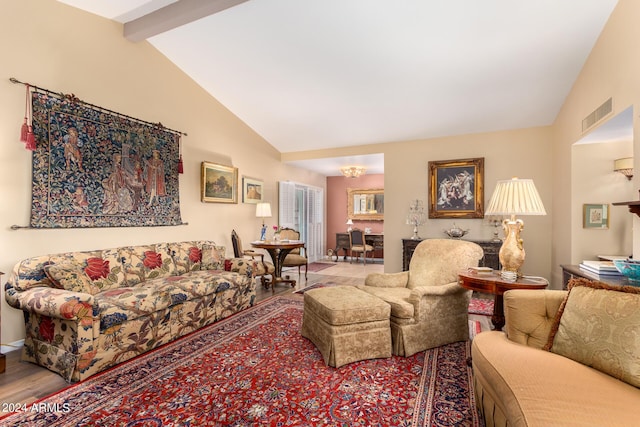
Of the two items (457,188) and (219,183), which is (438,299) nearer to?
(457,188)

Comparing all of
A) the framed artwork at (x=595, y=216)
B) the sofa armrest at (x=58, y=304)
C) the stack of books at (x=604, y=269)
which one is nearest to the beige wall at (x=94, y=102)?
the sofa armrest at (x=58, y=304)

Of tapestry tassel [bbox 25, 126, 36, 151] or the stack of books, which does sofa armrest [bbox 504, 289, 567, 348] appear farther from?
tapestry tassel [bbox 25, 126, 36, 151]

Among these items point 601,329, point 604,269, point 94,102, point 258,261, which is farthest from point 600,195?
point 94,102

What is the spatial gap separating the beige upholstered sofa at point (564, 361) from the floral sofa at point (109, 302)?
8.43 ft

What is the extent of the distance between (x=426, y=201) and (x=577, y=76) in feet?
8.55

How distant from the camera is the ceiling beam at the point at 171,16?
120 inches

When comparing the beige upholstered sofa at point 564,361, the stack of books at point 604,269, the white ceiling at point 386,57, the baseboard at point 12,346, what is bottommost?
the baseboard at point 12,346

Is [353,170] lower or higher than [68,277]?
higher

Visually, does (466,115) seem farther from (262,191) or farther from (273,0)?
(262,191)

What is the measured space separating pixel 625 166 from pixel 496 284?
2528 mm

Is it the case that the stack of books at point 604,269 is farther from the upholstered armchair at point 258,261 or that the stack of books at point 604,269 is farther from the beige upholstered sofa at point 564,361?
the upholstered armchair at point 258,261

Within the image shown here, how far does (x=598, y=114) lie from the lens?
122 inches

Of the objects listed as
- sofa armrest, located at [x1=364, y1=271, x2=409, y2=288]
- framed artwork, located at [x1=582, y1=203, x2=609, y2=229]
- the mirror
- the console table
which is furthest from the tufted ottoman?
the mirror

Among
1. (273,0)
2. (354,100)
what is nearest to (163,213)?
(273,0)
